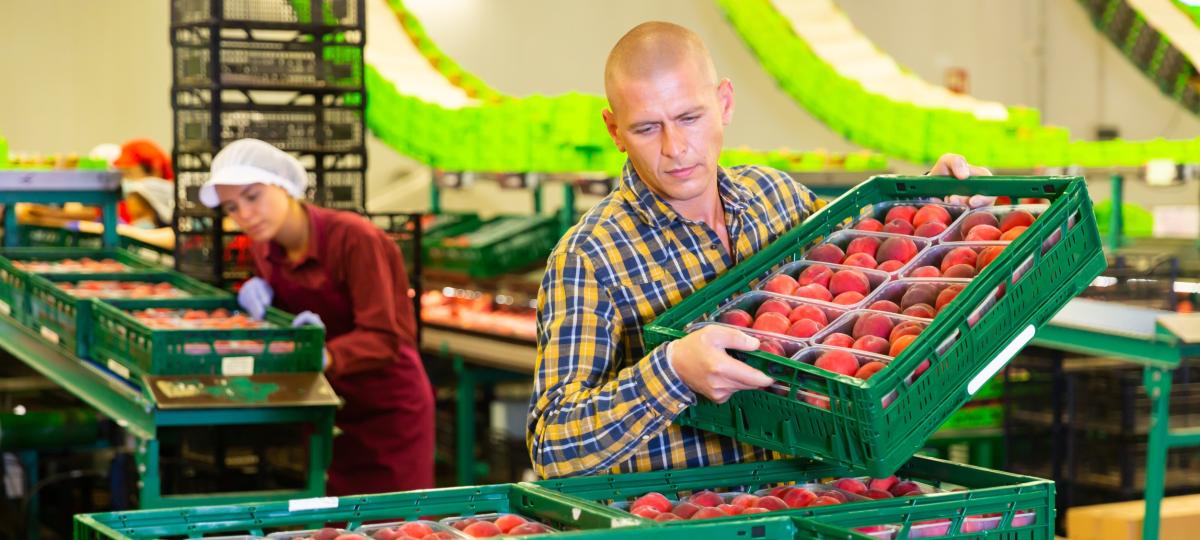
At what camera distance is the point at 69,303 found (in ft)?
15.2

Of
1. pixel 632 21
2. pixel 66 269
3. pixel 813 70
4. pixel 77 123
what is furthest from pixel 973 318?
pixel 632 21

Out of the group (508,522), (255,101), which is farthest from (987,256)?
(255,101)

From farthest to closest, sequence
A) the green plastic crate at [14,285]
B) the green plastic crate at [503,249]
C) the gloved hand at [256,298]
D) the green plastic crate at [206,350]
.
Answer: the green plastic crate at [503,249], the green plastic crate at [14,285], the gloved hand at [256,298], the green plastic crate at [206,350]

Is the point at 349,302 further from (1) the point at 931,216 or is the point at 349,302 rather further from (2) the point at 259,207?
(1) the point at 931,216

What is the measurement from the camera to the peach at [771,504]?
6.70ft

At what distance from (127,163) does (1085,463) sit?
5774mm

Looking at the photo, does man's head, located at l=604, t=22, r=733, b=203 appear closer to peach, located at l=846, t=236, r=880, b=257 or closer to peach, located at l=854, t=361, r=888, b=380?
peach, located at l=846, t=236, r=880, b=257

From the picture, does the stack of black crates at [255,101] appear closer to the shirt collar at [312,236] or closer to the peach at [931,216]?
the shirt collar at [312,236]

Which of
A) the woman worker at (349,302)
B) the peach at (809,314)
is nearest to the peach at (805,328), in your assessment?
the peach at (809,314)

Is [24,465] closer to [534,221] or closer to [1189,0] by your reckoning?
[534,221]

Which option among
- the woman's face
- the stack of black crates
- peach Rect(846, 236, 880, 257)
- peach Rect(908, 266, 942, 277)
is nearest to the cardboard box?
peach Rect(846, 236, 880, 257)

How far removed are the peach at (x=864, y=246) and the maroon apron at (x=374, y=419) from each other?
233cm

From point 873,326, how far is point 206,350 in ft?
8.45

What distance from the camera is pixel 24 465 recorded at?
6176 mm
